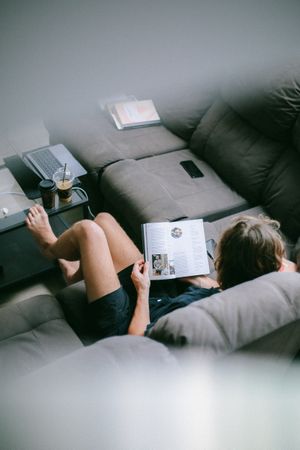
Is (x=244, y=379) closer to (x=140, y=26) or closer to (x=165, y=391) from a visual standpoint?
(x=165, y=391)

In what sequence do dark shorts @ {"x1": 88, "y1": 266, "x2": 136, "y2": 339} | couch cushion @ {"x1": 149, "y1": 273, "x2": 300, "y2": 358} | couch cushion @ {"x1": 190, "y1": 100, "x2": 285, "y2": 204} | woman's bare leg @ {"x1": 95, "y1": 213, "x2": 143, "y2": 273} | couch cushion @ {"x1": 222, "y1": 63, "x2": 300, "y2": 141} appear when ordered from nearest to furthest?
couch cushion @ {"x1": 149, "y1": 273, "x2": 300, "y2": 358}, dark shorts @ {"x1": 88, "y1": 266, "x2": 136, "y2": 339}, woman's bare leg @ {"x1": 95, "y1": 213, "x2": 143, "y2": 273}, couch cushion @ {"x1": 222, "y1": 63, "x2": 300, "y2": 141}, couch cushion @ {"x1": 190, "y1": 100, "x2": 285, "y2": 204}

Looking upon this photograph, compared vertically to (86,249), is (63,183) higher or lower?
higher

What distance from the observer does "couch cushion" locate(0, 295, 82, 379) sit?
106cm

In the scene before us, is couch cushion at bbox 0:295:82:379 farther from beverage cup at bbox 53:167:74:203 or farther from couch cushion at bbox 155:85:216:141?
couch cushion at bbox 155:85:216:141

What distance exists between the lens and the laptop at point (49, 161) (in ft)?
5.14

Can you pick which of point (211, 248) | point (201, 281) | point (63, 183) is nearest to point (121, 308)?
point (201, 281)

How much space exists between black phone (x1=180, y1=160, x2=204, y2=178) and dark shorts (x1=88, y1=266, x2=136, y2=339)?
0.75 meters

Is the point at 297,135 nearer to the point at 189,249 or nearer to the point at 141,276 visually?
the point at 189,249

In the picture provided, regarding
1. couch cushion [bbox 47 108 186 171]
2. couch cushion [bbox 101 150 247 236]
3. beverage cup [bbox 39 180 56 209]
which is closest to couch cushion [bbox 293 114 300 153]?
couch cushion [bbox 101 150 247 236]

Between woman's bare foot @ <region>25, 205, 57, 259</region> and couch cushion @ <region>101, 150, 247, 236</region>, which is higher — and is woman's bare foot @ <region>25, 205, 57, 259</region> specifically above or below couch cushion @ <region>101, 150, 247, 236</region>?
above

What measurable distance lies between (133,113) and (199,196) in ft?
2.01

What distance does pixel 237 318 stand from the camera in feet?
2.54

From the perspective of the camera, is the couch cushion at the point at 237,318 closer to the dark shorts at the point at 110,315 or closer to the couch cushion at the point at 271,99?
the dark shorts at the point at 110,315

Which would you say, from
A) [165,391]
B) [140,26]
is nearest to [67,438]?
[165,391]
